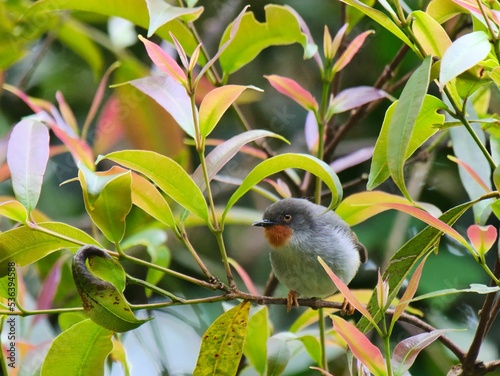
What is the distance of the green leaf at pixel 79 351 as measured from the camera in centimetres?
145

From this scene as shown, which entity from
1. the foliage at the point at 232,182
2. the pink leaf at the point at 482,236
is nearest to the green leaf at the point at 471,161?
the foliage at the point at 232,182

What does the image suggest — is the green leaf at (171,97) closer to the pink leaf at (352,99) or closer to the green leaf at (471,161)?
the pink leaf at (352,99)

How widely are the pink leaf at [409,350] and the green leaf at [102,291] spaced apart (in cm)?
48

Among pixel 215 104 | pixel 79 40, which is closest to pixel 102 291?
pixel 215 104

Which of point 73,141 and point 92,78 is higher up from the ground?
point 73,141

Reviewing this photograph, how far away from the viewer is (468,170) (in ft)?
5.27

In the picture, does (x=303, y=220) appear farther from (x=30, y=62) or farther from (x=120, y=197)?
(x=30, y=62)

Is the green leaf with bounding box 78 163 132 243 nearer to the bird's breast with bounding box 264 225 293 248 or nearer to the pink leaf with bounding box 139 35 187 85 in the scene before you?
Answer: the pink leaf with bounding box 139 35 187 85

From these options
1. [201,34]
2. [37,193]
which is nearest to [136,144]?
[201,34]

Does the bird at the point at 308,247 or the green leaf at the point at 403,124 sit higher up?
the green leaf at the point at 403,124

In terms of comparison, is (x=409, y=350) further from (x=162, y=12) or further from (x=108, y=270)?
(x=162, y=12)

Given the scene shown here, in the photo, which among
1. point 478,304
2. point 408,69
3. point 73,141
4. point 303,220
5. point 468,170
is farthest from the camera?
point 408,69

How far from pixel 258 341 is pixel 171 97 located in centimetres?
70

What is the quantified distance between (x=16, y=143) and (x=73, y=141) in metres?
0.47
